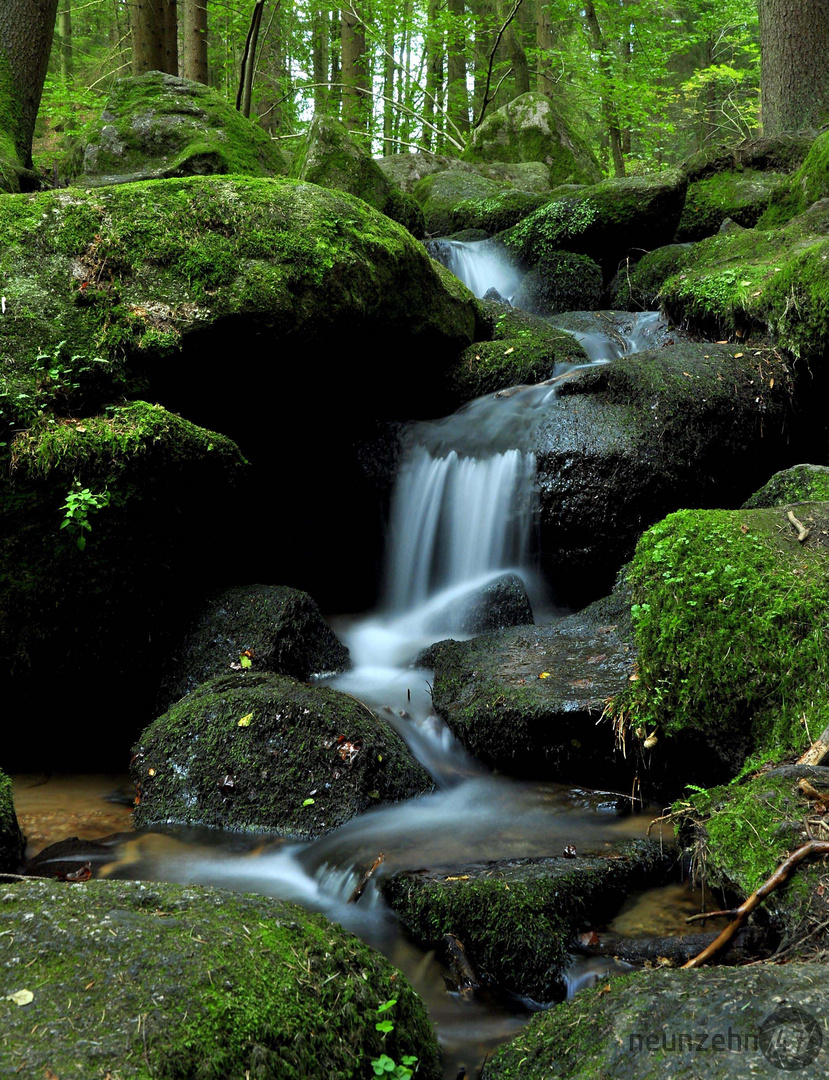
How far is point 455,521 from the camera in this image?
21.6 feet

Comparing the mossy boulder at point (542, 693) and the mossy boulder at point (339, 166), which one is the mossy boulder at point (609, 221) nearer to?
the mossy boulder at point (339, 166)

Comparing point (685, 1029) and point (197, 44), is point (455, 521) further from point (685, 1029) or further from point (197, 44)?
point (197, 44)

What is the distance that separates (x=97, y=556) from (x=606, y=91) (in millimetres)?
17144

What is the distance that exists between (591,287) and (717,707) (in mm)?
8147

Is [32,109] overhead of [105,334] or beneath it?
overhead

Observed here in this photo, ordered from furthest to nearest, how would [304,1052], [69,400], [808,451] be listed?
1. [808,451]
2. [69,400]
3. [304,1052]

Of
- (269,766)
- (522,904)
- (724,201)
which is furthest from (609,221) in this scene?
(522,904)

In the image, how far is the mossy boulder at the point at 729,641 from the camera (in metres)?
3.24

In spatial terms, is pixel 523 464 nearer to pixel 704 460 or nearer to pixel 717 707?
pixel 704 460

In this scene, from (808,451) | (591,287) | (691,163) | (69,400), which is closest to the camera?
(69,400)

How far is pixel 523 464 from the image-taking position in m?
6.29

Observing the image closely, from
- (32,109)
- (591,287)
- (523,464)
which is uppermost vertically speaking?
(32,109)

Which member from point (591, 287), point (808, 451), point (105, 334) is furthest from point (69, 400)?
point (591, 287)

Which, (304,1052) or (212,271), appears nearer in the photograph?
(304,1052)
